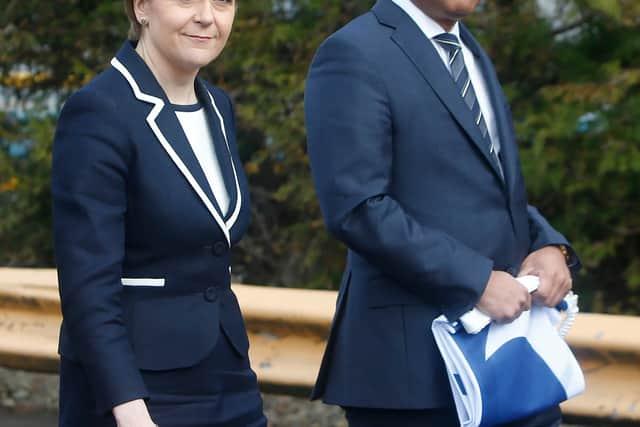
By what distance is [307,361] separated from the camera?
490 centimetres

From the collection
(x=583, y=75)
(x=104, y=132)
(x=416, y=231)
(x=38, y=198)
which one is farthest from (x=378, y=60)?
(x=38, y=198)

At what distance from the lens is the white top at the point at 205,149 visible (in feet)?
9.62

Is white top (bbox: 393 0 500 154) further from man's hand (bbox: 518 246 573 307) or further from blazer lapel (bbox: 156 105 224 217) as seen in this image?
blazer lapel (bbox: 156 105 224 217)

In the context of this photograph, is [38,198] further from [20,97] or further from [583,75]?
[583,75]

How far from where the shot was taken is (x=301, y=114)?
6.47m

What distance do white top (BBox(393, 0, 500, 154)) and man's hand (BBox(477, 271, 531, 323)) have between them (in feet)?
1.08

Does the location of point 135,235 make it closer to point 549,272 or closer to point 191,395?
point 191,395

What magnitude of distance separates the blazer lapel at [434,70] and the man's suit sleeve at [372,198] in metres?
0.11

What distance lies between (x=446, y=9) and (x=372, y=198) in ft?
1.52

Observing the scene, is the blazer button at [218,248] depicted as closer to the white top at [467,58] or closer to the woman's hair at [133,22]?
the woman's hair at [133,22]

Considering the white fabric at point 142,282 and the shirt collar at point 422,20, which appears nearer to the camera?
the white fabric at point 142,282

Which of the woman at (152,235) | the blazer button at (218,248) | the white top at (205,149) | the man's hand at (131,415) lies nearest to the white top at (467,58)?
the woman at (152,235)

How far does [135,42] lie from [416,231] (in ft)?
2.37

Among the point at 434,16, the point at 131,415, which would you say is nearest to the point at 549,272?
the point at 434,16
